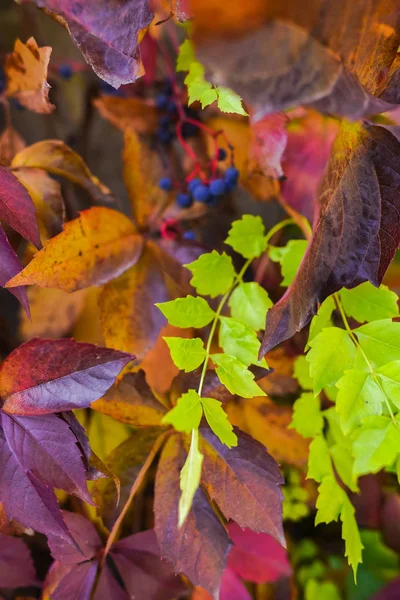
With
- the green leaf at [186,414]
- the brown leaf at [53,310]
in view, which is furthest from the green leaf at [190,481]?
the brown leaf at [53,310]

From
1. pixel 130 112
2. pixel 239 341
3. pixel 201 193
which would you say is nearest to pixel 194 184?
pixel 201 193

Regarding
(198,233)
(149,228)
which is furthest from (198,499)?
(198,233)

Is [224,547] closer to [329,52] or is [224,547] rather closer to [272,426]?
[272,426]

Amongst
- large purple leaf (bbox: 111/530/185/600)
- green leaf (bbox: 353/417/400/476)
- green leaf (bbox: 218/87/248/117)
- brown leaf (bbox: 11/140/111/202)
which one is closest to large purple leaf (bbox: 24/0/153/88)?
green leaf (bbox: 218/87/248/117)

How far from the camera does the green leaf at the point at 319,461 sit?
0.39 metres

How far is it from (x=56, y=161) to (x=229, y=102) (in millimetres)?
203

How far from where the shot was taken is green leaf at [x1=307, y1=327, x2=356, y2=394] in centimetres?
34

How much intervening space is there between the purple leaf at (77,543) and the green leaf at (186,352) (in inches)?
7.7

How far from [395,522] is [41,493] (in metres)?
0.45

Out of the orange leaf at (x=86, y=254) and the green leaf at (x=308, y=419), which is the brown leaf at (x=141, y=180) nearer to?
the orange leaf at (x=86, y=254)

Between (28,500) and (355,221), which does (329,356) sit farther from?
(28,500)

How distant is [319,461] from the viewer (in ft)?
1.31

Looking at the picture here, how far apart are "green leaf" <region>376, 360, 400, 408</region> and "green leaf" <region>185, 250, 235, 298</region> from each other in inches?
5.4

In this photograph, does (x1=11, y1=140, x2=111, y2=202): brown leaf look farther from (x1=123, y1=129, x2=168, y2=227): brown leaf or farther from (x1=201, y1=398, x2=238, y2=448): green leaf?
(x1=201, y1=398, x2=238, y2=448): green leaf
